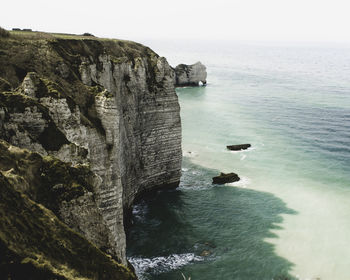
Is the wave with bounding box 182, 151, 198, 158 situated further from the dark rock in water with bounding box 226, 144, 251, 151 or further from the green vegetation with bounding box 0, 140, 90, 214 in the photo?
the green vegetation with bounding box 0, 140, 90, 214

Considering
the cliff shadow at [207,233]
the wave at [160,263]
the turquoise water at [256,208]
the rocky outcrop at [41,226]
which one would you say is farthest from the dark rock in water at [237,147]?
the rocky outcrop at [41,226]

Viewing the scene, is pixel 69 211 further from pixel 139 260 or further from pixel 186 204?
pixel 186 204

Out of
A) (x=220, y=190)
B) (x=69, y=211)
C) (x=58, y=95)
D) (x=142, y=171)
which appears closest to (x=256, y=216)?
(x=220, y=190)

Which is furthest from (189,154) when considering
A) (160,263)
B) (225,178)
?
(160,263)

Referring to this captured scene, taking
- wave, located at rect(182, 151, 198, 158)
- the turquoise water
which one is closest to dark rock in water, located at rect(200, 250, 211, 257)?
the turquoise water

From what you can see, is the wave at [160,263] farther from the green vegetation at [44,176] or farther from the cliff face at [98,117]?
the green vegetation at [44,176]

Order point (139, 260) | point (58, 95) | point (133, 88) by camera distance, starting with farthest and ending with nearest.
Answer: point (133, 88), point (139, 260), point (58, 95)
